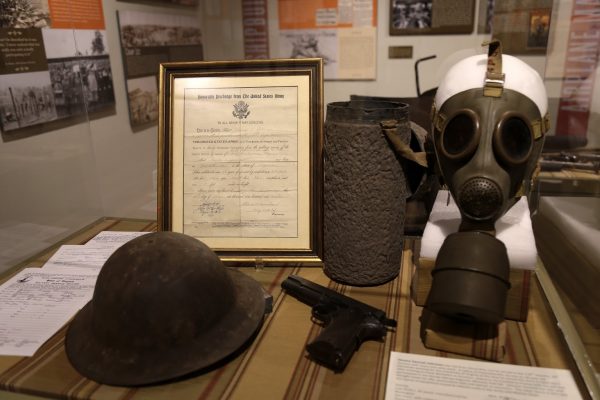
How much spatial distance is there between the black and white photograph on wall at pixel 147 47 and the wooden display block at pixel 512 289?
1.64 metres

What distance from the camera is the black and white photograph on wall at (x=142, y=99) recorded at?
2.06 metres

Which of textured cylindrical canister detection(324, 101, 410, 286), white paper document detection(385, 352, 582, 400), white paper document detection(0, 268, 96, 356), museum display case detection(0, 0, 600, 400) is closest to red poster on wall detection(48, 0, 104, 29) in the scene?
Result: museum display case detection(0, 0, 600, 400)

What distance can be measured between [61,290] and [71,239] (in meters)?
0.32

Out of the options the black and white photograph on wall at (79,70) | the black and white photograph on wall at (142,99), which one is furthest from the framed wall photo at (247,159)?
the black and white photograph on wall at (142,99)

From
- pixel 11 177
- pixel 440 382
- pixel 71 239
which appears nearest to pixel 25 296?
pixel 71 239

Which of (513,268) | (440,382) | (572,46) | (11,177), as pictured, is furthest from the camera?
(572,46)

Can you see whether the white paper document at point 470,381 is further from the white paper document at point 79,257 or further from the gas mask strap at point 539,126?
the white paper document at point 79,257

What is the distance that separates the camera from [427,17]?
227cm

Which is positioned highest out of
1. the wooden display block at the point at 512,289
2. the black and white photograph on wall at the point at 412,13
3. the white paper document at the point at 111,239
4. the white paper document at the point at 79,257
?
the black and white photograph on wall at the point at 412,13

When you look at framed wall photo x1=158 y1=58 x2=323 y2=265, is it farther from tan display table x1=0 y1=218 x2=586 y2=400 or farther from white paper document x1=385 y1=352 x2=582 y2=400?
white paper document x1=385 y1=352 x2=582 y2=400

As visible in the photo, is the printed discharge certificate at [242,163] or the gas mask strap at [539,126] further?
the printed discharge certificate at [242,163]

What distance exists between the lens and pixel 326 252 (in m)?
0.97

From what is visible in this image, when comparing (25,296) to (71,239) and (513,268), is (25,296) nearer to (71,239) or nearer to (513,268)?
(71,239)

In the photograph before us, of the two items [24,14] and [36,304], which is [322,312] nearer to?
[36,304]
